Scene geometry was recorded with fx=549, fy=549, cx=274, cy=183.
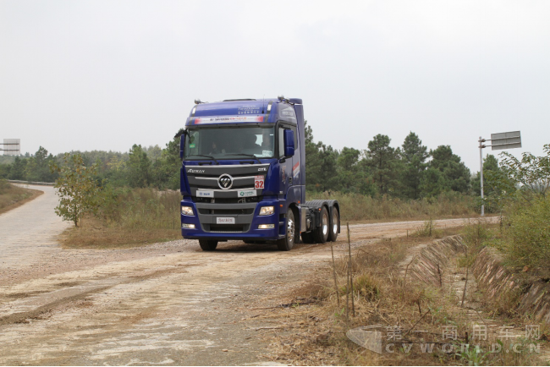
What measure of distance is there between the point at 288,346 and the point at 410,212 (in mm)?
29879

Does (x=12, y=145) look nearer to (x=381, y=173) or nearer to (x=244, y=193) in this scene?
(x=381, y=173)

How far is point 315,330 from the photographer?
5.79m

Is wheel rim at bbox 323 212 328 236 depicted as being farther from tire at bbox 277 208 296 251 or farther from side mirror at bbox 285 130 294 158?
side mirror at bbox 285 130 294 158

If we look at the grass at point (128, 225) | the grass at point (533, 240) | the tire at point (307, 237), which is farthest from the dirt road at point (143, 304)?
the grass at point (128, 225)

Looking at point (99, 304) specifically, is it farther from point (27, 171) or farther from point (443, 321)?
point (27, 171)

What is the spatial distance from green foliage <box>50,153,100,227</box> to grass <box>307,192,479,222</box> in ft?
46.6

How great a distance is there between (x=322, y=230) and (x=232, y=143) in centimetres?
492

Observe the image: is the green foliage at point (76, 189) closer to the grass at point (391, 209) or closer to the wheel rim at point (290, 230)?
the wheel rim at point (290, 230)

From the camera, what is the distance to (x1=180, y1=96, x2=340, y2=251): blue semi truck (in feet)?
45.1

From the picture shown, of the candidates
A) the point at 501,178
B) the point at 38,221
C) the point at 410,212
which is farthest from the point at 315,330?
the point at 410,212

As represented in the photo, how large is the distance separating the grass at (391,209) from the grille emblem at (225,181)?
735 inches

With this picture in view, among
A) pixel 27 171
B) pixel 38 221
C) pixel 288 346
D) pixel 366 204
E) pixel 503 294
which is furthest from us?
pixel 27 171

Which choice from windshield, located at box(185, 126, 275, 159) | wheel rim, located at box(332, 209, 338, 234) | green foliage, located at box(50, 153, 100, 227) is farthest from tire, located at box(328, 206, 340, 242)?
green foliage, located at box(50, 153, 100, 227)

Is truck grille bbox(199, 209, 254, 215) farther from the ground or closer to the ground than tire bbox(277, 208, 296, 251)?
farther from the ground
